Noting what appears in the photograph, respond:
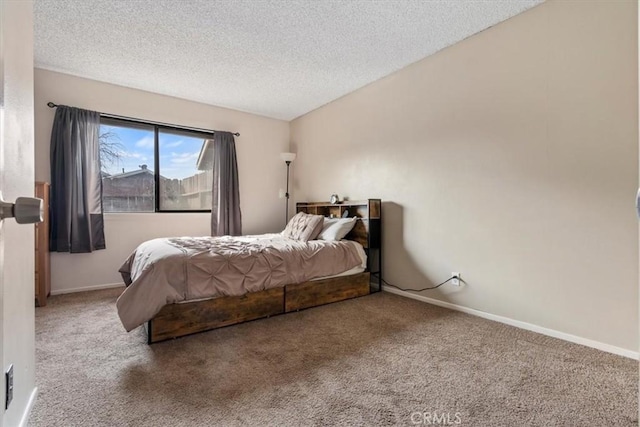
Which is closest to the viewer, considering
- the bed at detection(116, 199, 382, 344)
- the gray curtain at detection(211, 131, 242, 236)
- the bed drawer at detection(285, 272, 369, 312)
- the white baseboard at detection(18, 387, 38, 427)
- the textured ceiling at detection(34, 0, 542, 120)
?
the white baseboard at detection(18, 387, 38, 427)

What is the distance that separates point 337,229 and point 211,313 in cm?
163

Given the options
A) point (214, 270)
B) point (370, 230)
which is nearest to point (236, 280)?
point (214, 270)

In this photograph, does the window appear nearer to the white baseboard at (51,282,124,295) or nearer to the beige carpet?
the white baseboard at (51,282,124,295)

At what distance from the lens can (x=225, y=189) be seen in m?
4.46

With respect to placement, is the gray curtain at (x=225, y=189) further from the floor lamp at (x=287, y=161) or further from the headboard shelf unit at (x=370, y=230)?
the headboard shelf unit at (x=370, y=230)

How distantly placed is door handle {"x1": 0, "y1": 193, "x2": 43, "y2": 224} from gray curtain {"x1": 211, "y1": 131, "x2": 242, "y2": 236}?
3.94 m

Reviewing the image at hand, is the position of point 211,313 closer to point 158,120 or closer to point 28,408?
point 28,408

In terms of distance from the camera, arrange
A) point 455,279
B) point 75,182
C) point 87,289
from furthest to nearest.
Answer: point 87,289
point 75,182
point 455,279

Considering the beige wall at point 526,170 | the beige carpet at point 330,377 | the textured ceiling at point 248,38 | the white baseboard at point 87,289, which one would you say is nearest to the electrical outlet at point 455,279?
the beige wall at point 526,170

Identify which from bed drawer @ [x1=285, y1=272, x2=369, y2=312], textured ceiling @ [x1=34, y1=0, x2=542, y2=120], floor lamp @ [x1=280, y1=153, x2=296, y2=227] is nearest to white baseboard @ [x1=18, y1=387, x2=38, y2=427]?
bed drawer @ [x1=285, y1=272, x2=369, y2=312]

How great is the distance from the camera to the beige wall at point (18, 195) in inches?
39.8

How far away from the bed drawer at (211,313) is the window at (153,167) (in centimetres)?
239

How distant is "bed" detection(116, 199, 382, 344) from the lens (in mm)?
2094

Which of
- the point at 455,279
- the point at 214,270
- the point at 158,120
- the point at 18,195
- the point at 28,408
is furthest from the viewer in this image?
the point at 158,120
